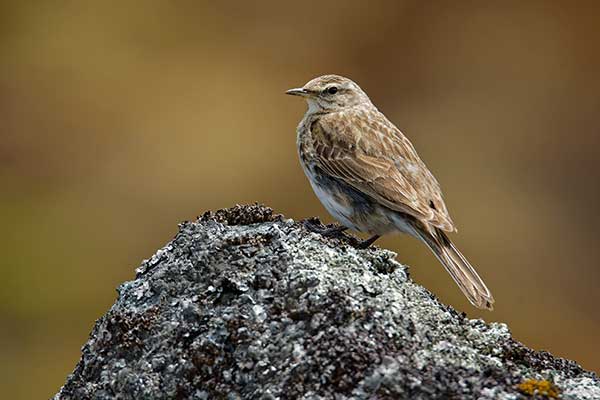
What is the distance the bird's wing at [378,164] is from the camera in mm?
7602

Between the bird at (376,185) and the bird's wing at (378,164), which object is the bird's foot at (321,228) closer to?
the bird at (376,185)

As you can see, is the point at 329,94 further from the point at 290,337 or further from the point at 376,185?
the point at 290,337

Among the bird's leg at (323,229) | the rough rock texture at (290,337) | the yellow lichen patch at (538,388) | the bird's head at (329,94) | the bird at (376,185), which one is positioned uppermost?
the bird's head at (329,94)

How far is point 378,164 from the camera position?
26.3 feet

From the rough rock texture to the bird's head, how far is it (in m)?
3.47

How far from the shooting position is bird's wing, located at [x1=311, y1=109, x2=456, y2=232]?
7602 millimetres

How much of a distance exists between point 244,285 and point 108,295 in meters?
9.30

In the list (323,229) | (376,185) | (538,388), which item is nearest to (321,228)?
(323,229)

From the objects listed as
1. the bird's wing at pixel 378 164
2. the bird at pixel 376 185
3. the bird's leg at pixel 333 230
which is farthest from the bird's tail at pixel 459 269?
the bird's leg at pixel 333 230

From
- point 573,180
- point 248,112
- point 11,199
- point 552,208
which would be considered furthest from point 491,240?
point 11,199

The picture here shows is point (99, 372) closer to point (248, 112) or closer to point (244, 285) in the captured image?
point (244, 285)

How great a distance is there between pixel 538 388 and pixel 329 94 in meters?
4.97

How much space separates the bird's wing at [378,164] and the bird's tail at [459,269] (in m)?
0.15

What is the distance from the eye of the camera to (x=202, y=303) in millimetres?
5293
